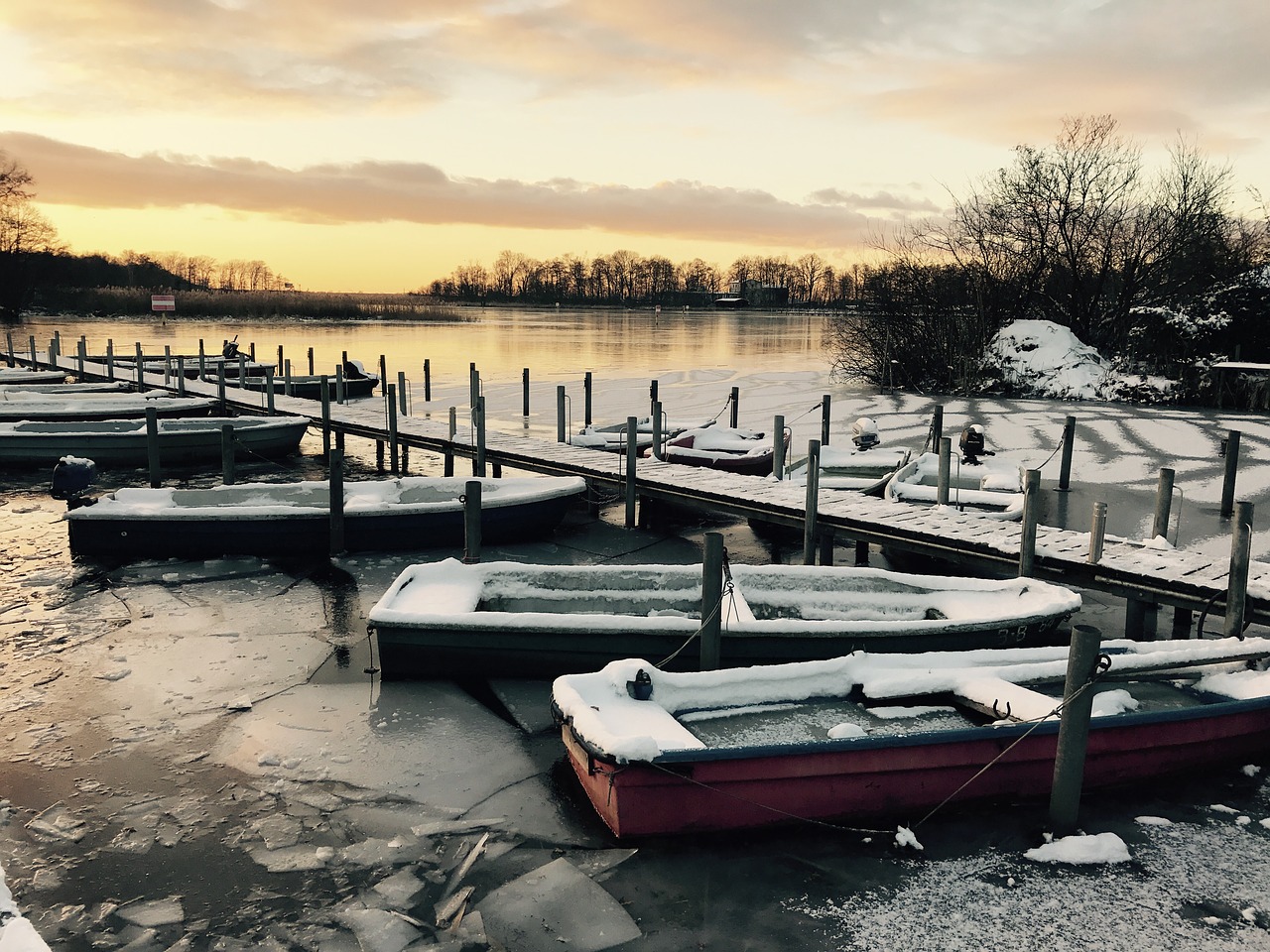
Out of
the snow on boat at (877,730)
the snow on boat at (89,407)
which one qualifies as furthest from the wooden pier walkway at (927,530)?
the snow on boat at (89,407)

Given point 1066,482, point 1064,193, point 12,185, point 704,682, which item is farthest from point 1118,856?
point 12,185

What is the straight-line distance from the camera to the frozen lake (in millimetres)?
4555

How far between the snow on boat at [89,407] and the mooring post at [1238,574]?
65.3ft

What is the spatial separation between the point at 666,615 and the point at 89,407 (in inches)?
707

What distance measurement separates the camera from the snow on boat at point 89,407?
2023 cm

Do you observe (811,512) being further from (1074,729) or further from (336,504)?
(336,504)

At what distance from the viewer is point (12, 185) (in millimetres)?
69125

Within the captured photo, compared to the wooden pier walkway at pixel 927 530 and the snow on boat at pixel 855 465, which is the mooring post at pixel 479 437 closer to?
the wooden pier walkway at pixel 927 530

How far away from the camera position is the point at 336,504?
1122 centimetres

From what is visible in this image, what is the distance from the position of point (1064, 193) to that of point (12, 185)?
2959 inches

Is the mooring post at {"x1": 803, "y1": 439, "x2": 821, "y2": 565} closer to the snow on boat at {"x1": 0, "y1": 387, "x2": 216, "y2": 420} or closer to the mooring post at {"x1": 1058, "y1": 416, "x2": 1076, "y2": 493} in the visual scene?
the mooring post at {"x1": 1058, "y1": 416, "x2": 1076, "y2": 493}

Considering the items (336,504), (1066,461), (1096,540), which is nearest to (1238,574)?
(1096,540)

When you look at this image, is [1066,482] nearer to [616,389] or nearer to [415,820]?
[415,820]

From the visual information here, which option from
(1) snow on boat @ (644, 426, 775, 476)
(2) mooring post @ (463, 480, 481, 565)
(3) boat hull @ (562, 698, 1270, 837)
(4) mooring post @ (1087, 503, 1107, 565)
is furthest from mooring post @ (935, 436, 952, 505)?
(2) mooring post @ (463, 480, 481, 565)
